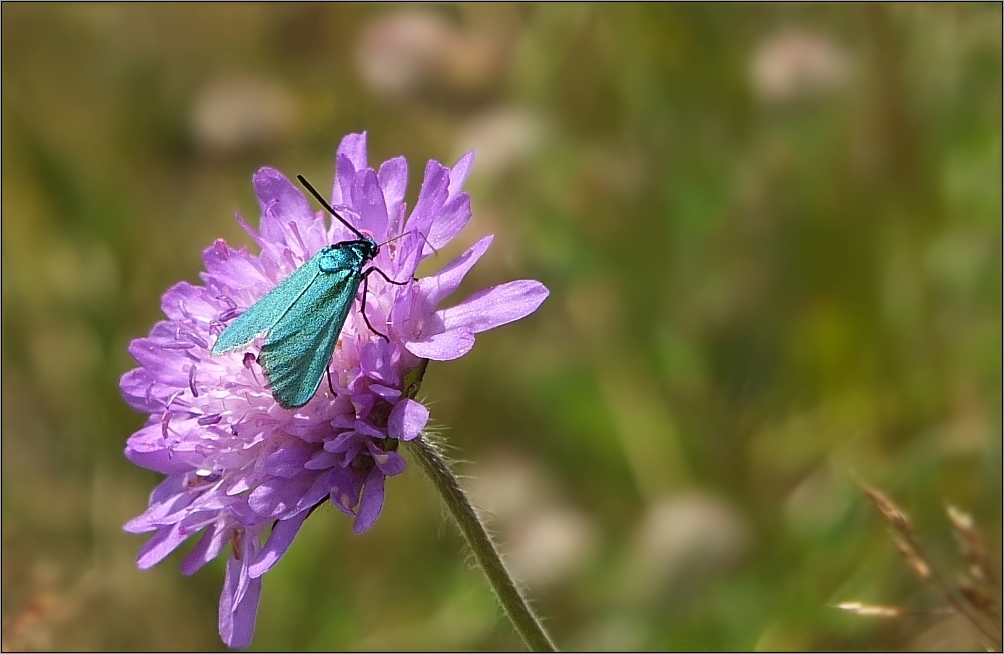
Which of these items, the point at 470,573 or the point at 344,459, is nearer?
the point at 344,459

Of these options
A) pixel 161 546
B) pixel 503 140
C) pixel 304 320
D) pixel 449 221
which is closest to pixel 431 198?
pixel 449 221

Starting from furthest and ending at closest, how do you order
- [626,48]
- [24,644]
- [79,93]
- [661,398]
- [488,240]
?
[79,93] → [626,48] → [661,398] → [24,644] → [488,240]

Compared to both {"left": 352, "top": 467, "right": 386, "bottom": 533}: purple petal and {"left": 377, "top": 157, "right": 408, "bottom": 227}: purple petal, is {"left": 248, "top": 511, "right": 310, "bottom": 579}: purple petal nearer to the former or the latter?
{"left": 352, "top": 467, "right": 386, "bottom": 533}: purple petal

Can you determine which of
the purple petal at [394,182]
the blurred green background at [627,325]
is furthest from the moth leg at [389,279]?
the blurred green background at [627,325]

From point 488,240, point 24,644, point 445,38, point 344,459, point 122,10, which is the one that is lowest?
point 24,644

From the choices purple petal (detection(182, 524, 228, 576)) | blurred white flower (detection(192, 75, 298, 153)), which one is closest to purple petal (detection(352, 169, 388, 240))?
purple petal (detection(182, 524, 228, 576))

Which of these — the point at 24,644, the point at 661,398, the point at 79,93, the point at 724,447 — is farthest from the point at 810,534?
the point at 79,93

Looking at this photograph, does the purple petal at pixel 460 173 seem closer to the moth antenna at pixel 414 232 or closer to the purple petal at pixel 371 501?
the moth antenna at pixel 414 232

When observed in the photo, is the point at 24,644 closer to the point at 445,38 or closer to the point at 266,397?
the point at 266,397
